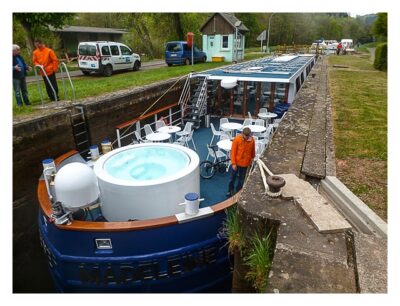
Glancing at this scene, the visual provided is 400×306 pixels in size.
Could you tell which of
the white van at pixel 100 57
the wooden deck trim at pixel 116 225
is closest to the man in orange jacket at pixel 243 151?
the wooden deck trim at pixel 116 225

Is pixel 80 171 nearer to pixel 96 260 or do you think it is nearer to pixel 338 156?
pixel 96 260

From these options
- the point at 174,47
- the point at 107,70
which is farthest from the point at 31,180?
the point at 174,47

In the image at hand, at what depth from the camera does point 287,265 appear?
2768 millimetres

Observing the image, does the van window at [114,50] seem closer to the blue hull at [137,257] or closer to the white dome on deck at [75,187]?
the blue hull at [137,257]

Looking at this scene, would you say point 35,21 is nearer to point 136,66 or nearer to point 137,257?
point 136,66

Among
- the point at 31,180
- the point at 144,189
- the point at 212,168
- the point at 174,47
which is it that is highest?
the point at 174,47

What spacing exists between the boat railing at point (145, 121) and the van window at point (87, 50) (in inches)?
236

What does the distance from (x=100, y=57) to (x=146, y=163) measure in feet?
34.8

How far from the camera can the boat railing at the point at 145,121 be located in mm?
9201

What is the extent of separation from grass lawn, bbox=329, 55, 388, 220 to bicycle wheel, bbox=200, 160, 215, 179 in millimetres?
3199

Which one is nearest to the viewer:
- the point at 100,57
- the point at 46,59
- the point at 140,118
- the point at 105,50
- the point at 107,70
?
the point at 46,59

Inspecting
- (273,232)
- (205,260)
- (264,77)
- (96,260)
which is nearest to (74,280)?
(96,260)

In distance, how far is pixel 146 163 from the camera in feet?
20.4
